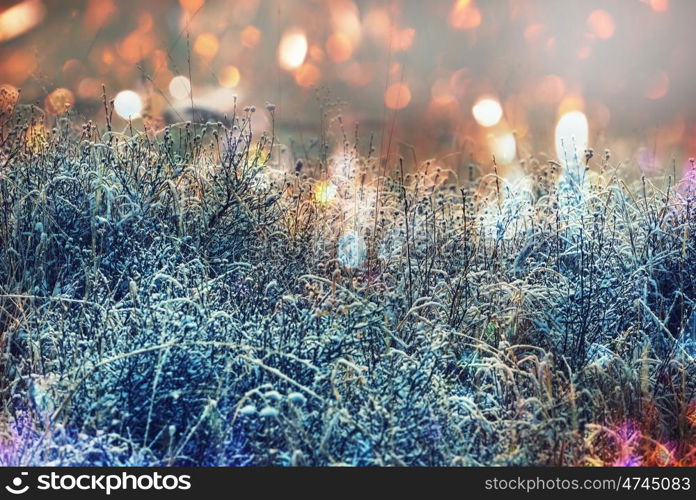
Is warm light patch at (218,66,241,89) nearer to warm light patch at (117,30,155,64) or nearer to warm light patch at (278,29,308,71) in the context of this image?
warm light patch at (278,29,308,71)

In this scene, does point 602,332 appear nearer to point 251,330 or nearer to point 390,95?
point 251,330

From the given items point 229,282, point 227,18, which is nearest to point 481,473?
point 229,282

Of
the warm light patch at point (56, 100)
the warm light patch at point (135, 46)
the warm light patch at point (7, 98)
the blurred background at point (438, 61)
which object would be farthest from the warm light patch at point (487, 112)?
the warm light patch at point (7, 98)

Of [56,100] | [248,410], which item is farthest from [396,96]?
[248,410]

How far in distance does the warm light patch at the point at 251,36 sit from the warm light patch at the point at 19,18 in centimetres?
178

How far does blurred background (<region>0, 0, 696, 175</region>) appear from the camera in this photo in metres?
5.27

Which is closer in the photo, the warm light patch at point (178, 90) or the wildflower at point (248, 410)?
the wildflower at point (248, 410)

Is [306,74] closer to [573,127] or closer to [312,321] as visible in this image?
[573,127]

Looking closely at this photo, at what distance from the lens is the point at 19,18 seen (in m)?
4.39

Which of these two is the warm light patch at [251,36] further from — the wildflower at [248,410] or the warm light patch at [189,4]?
the wildflower at [248,410]

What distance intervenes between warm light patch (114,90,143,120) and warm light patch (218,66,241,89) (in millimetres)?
1925

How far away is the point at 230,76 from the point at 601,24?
9.88 feet

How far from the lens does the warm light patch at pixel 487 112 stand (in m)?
6.39

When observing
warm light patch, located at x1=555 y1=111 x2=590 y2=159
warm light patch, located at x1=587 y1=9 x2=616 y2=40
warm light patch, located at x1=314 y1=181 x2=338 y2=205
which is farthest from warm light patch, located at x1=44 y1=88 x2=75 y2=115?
warm light patch, located at x1=587 y1=9 x2=616 y2=40
